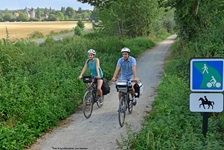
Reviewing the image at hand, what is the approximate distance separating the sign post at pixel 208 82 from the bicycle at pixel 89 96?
4.46 meters

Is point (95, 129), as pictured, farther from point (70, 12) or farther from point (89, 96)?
point (70, 12)

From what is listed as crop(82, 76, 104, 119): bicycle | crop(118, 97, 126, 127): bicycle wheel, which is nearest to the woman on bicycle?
crop(82, 76, 104, 119): bicycle

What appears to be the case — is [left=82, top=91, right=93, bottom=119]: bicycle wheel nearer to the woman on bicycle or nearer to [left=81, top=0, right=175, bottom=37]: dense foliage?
the woman on bicycle

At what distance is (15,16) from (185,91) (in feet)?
558

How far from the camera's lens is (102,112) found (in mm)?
9359

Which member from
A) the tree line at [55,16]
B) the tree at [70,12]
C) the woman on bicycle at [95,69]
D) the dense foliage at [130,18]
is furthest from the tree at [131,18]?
the tree at [70,12]

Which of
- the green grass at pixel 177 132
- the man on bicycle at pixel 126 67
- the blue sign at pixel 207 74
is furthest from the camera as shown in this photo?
the man on bicycle at pixel 126 67

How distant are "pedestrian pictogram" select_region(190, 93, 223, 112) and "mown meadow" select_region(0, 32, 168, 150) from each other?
3.95 m

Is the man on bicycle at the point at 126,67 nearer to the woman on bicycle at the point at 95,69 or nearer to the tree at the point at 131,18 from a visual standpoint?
the woman on bicycle at the point at 95,69

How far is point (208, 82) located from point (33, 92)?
5941mm

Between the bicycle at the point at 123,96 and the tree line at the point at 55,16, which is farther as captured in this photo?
the tree line at the point at 55,16

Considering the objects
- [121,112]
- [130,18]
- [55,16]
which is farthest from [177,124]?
[55,16]

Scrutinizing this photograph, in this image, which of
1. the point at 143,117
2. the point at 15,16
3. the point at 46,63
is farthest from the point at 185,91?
the point at 15,16

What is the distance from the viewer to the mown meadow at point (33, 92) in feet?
23.9
